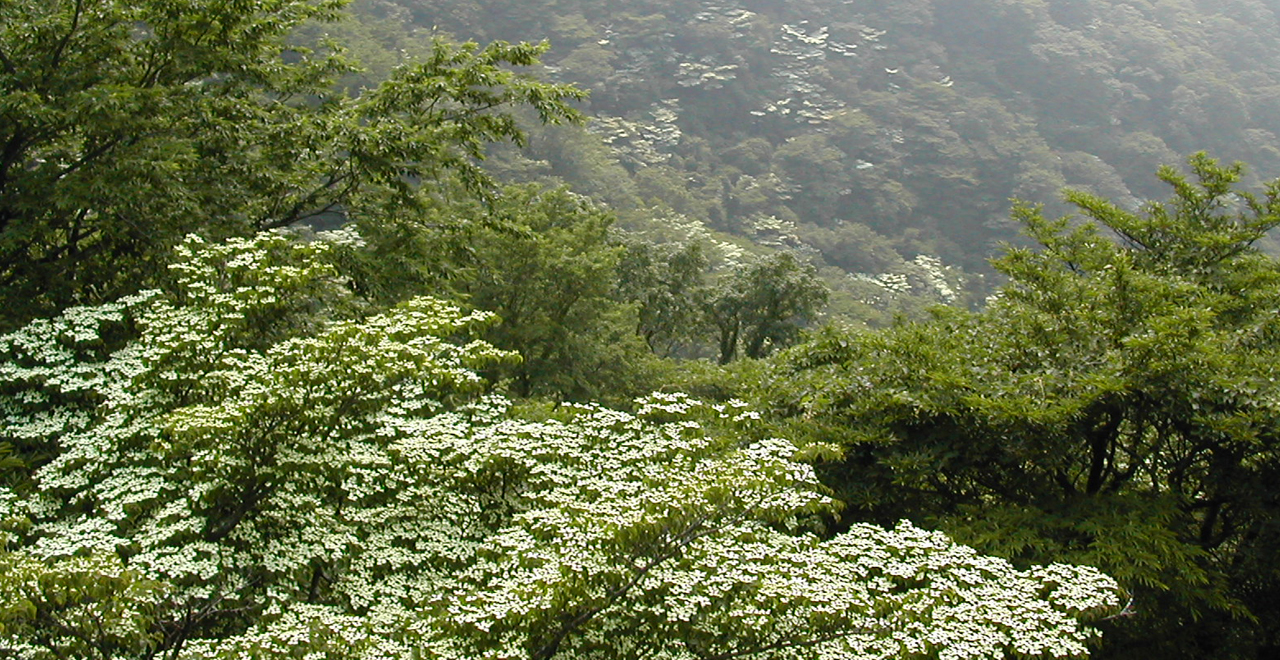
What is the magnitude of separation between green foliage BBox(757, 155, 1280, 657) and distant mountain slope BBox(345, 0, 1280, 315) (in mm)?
65578

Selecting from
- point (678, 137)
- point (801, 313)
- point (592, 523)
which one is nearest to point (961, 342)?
point (592, 523)

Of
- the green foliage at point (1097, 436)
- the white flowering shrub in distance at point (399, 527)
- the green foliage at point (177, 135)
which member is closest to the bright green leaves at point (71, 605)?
the white flowering shrub in distance at point (399, 527)

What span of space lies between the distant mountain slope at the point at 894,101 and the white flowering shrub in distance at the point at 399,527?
224 feet

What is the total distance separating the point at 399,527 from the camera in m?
6.30

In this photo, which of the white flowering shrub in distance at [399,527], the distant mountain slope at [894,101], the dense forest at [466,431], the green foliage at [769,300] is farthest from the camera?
the distant mountain slope at [894,101]

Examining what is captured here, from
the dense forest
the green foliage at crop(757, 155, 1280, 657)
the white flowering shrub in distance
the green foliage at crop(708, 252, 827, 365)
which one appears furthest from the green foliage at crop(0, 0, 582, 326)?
the green foliage at crop(708, 252, 827, 365)

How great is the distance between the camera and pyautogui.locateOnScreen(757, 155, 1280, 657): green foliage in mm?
7742

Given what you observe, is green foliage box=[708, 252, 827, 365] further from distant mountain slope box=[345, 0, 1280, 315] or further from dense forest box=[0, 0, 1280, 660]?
distant mountain slope box=[345, 0, 1280, 315]

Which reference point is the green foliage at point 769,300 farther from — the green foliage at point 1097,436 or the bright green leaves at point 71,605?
the bright green leaves at point 71,605

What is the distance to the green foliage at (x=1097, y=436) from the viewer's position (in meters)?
7.74

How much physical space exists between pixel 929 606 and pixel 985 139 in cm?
9798

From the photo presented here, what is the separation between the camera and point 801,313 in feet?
94.2

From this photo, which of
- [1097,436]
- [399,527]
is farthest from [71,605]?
[1097,436]

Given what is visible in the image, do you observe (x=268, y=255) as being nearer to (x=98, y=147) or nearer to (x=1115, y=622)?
(x=98, y=147)
